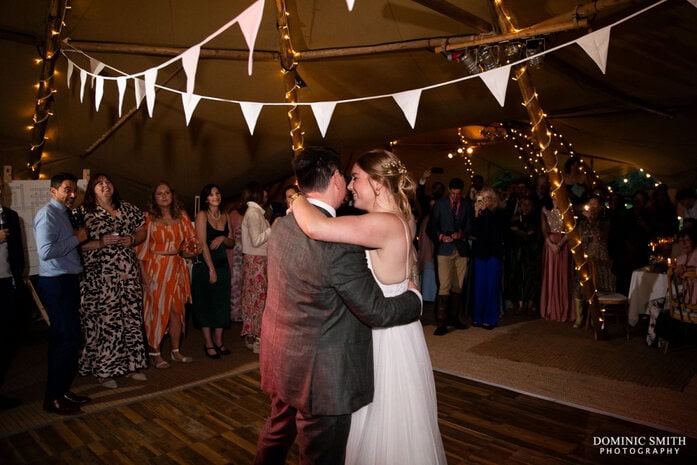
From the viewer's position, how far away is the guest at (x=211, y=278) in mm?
4317

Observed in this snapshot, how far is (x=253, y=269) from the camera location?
454 centimetres

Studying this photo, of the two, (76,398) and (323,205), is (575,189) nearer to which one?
(323,205)

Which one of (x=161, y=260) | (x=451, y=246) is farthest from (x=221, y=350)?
(x=451, y=246)

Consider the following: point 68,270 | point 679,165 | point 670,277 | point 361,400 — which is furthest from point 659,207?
point 68,270

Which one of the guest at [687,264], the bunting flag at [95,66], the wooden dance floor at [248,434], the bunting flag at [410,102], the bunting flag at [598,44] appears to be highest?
the bunting flag at [95,66]

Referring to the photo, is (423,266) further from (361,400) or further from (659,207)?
(361,400)

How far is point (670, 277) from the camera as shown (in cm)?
436

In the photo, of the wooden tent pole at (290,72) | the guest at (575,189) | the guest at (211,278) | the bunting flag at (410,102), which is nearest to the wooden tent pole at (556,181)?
the guest at (575,189)

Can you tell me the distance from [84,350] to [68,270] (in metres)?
0.97

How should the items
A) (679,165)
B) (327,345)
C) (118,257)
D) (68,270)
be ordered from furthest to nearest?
1. (679,165)
2. (118,257)
3. (68,270)
4. (327,345)

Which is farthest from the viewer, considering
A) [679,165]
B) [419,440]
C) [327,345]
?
[679,165]

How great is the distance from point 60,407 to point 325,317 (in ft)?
8.10

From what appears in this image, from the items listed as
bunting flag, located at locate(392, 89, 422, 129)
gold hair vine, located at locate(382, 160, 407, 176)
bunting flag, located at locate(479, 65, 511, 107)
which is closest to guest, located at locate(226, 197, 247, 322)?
bunting flag, located at locate(392, 89, 422, 129)

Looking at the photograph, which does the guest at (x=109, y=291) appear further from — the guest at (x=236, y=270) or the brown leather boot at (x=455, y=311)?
the brown leather boot at (x=455, y=311)
